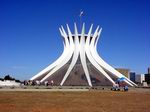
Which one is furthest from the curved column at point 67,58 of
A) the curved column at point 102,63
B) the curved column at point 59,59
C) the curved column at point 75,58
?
the curved column at point 102,63

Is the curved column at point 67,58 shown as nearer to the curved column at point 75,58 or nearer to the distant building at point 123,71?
the curved column at point 75,58

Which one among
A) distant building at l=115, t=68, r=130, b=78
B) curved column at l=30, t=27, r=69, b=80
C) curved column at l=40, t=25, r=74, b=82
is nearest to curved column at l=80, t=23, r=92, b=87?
curved column at l=40, t=25, r=74, b=82

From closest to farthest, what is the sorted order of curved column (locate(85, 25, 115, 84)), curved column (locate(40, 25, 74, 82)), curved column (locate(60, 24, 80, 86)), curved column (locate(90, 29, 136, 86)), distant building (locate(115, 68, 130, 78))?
1. curved column (locate(60, 24, 80, 86))
2. curved column (locate(85, 25, 115, 84))
3. curved column (locate(40, 25, 74, 82))
4. curved column (locate(90, 29, 136, 86))
5. distant building (locate(115, 68, 130, 78))

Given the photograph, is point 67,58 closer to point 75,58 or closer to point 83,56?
point 75,58

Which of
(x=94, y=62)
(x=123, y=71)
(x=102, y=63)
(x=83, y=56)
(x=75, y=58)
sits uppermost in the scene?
(x=83, y=56)

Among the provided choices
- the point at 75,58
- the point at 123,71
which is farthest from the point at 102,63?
the point at 123,71

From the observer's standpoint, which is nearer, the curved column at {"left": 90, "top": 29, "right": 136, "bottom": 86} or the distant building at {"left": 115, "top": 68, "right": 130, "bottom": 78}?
the curved column at {"left": 90, "top": 29, "right": 136, "bottom": 86}

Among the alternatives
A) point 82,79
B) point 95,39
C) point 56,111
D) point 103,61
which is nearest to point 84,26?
point 95,39

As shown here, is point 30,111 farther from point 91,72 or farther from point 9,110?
point 91,72

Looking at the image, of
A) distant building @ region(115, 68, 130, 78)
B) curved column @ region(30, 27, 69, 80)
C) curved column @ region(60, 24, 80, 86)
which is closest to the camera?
curved column @ region(60, 24, 80, 86)

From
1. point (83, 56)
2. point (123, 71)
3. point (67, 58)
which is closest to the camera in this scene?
point (67, 58)

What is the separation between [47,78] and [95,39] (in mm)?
14421

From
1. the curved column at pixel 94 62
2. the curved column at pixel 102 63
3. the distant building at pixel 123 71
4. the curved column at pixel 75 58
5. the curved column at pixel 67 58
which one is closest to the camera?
the curved column at pixel 75 58

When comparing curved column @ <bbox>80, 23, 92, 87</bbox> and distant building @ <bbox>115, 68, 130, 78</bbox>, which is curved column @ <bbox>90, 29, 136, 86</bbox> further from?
distant building @ <bbox>115, 68, 130, 78</bbox>
